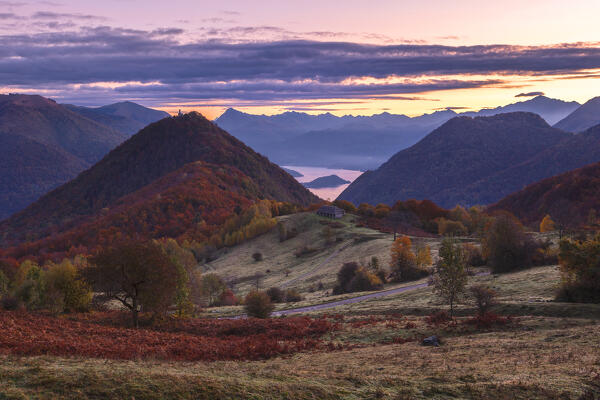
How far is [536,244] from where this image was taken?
68.9 meters

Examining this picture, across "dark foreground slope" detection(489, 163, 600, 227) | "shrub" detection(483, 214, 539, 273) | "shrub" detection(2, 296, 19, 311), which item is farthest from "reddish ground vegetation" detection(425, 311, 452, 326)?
"dark foreground slope" detection(489, 163, 600, 227)

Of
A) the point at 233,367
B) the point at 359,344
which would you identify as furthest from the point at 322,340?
the point at 233,367

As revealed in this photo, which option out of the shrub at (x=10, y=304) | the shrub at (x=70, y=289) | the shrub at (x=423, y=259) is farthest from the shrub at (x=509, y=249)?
the shrub at (x=10, y=304)

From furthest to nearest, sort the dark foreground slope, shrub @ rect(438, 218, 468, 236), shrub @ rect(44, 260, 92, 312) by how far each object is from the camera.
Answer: the dark foreground slope → shrub @ rect(438, 218, 468, 236) → shrub @ rect(44, 260, 92, 312)

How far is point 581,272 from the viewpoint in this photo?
42.3 m

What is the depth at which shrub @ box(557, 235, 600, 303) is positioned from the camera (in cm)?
4119

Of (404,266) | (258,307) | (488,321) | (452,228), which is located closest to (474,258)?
(404,266)

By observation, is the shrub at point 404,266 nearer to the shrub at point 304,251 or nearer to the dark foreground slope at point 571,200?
the shrub at point 304,251

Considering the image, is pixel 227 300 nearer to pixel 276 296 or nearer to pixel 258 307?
pixel 276 296

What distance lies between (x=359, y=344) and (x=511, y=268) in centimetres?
4198

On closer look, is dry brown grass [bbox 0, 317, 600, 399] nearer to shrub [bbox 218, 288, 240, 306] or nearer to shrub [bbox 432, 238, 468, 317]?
shrub [bbox 432, 238, 468, 317]

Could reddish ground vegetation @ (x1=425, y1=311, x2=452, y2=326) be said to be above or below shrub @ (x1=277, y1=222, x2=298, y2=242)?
above

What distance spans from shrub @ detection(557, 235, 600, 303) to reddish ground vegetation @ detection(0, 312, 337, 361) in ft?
72.1

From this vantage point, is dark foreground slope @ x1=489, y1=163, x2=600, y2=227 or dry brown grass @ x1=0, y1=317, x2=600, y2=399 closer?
dry brown grass @ x1=0, y1=317, x2=600, y2=399
